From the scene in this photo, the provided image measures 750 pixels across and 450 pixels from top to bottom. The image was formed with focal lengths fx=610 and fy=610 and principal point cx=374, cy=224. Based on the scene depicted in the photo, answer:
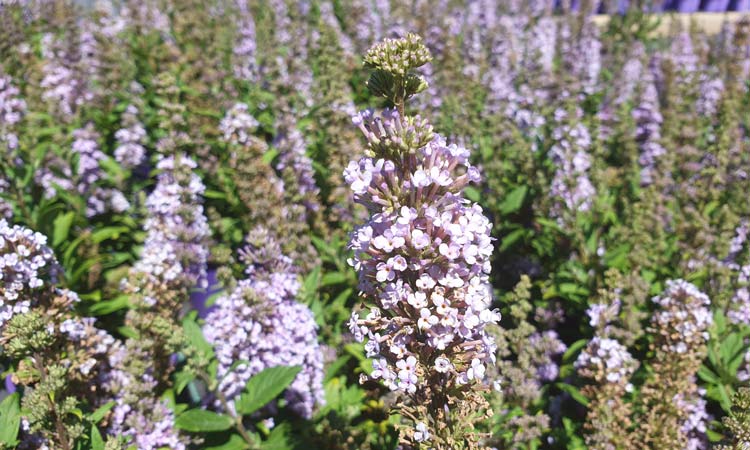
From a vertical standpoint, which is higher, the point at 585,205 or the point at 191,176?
the point at 191,176

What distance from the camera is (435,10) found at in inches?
354

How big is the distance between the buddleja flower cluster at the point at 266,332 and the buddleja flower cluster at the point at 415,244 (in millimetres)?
1537

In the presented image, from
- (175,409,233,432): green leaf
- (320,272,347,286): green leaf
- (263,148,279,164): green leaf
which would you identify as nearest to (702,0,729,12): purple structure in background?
(263,148,279,164): green leaf

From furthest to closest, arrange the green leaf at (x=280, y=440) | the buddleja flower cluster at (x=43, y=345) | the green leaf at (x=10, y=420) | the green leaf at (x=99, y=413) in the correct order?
the green leaf at (x=280, y=440), the green leaf at (x=99, y=413), the green leaf at (x=10, y=420), the buddleja flower cluster at (x=43, y=345)

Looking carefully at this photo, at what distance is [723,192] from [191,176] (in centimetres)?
487

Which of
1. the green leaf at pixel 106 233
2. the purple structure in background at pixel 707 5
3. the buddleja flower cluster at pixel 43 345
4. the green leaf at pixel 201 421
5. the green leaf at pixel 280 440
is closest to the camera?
the buddleja flower cluster at pixel 43 345

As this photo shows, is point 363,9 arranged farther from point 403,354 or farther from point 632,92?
point 403,354

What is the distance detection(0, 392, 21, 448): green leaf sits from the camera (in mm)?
3160

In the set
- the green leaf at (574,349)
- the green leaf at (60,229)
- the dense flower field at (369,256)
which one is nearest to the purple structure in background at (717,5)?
the dense flower field at (369,256)

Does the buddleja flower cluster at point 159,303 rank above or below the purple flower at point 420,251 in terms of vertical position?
below

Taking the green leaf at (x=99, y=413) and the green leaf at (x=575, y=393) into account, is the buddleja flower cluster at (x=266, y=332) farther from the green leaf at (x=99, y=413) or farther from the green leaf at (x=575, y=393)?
the green leaf at (x=575, y=393)

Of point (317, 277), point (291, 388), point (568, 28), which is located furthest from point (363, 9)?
point (291, 388)

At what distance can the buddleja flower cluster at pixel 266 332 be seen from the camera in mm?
3799

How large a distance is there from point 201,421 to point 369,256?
5.78 ft
